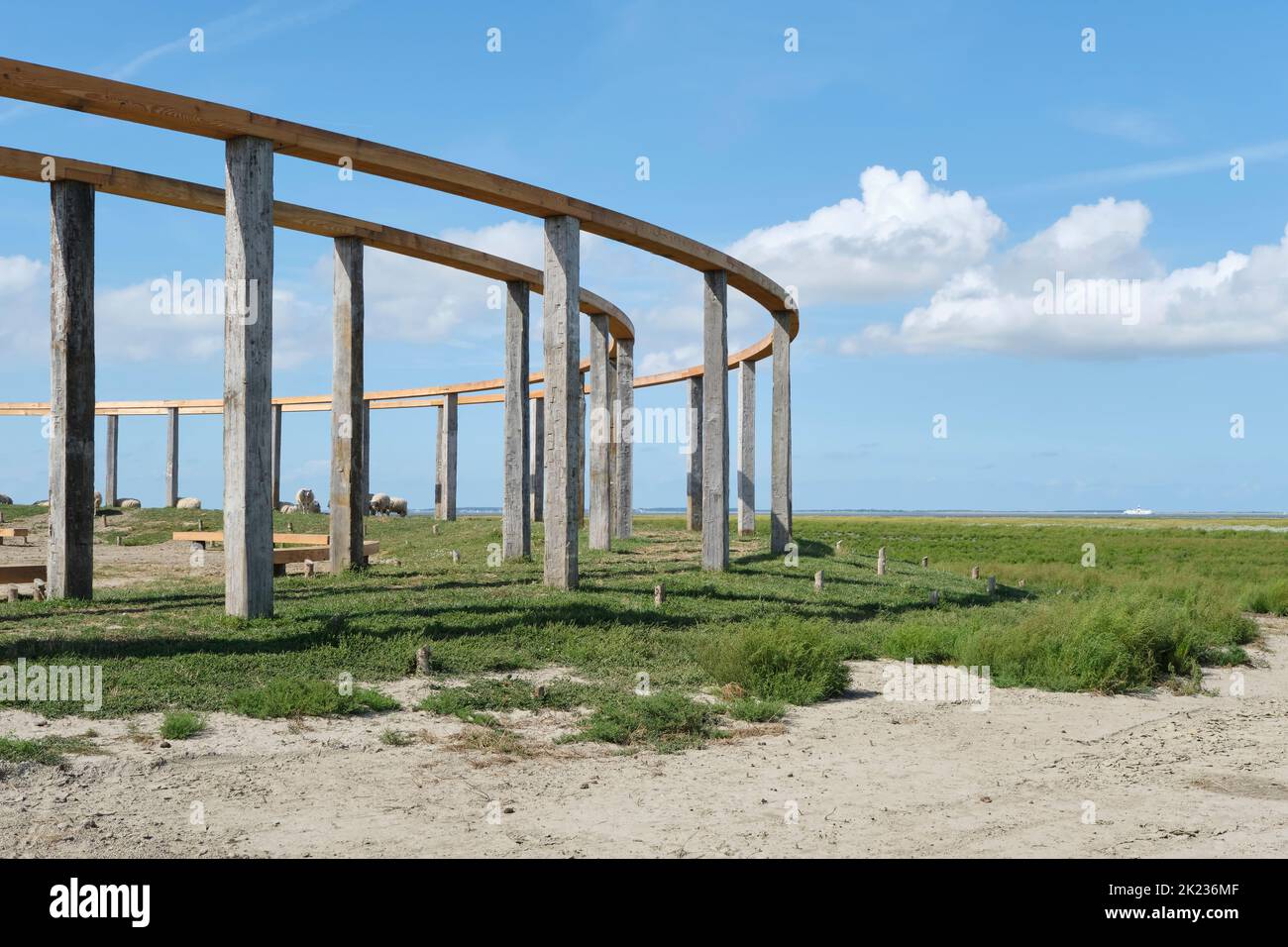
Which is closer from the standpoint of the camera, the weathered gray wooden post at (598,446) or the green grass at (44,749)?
the green grass at (44,749)

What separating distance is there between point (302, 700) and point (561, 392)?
21.1ft

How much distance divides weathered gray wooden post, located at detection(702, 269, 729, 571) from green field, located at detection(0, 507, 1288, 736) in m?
0.61

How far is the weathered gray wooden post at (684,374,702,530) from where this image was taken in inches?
1169

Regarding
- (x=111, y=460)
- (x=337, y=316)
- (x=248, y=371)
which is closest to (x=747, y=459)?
(x=337, y=316)

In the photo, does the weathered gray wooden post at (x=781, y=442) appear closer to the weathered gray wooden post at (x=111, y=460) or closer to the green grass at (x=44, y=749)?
the green grass at (x=44, y=749)

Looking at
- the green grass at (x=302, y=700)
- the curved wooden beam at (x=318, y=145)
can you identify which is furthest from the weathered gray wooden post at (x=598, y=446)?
the green grass at (x=302, y=700)

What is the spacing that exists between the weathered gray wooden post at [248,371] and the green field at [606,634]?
27.2 inches

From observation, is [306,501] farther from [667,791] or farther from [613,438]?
[667,791]

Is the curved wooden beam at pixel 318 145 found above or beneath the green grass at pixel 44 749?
above

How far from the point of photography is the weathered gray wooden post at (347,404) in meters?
16.2

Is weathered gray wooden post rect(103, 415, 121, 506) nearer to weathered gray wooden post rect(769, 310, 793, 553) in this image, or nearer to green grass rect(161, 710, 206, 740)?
weathered gray wooden post rect(769, 310, 793, 553)

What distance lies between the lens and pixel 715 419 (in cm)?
1775
